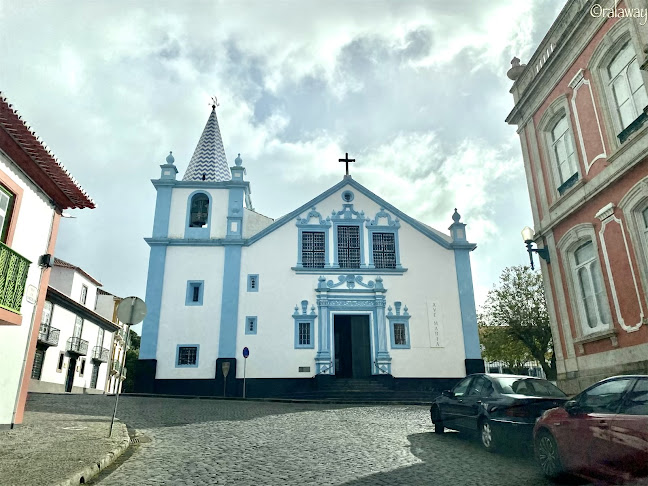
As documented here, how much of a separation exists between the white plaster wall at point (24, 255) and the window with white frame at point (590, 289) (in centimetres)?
1239

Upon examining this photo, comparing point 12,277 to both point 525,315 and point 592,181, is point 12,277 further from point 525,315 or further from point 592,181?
point 525,315

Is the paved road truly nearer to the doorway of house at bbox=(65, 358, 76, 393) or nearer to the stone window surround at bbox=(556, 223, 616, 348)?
the stone window surround at bbox=(556, 223, 616, 348)

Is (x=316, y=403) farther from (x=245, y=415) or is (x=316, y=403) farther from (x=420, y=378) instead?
(x=420, y=378)

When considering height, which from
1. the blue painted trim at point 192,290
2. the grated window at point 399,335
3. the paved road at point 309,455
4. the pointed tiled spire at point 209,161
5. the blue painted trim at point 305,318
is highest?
the pointed tiled spire at point 209,161

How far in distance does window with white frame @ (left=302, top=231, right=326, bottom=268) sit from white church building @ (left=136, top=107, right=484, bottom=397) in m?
0.05

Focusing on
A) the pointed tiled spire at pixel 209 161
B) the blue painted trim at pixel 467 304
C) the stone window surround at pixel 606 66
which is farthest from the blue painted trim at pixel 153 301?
the stone window surround at pixel 606 66

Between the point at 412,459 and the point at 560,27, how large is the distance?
10901 millimetres

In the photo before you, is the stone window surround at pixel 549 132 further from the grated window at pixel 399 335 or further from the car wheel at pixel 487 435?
the grated window at pixel 399 335

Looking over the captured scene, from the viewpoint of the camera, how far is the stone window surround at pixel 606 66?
10.1m

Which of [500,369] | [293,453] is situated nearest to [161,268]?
[293,453]

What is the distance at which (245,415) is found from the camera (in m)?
12.7

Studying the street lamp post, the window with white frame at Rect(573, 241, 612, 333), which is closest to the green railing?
the street lamp post

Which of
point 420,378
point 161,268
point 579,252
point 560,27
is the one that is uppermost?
point 560,27

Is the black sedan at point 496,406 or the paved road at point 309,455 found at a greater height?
the black sedan at point 496,406
